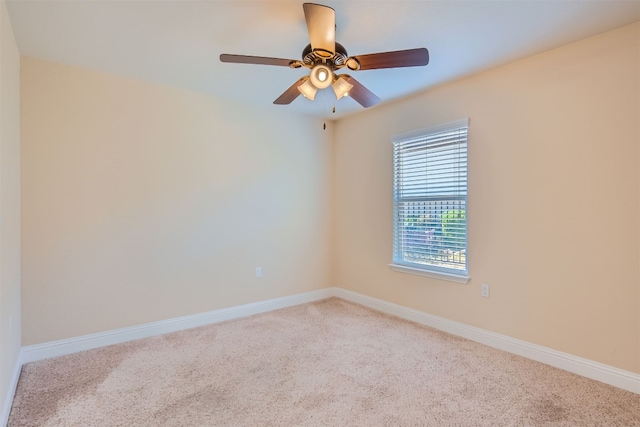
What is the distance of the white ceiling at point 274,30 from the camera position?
6.40 ft

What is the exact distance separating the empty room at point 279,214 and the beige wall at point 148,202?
0.06ft

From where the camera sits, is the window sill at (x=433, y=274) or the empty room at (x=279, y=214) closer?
the empty room at (x=279, y=214)

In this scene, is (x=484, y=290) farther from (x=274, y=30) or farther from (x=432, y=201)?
(x=274, y=30)

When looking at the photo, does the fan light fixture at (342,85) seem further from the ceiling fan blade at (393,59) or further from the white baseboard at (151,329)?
the white baseboard at (151,329)

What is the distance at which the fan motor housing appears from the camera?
1.94 meters

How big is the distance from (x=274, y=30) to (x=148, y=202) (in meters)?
1.98

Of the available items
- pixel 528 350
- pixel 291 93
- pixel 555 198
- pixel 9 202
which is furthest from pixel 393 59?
pixel 9 202

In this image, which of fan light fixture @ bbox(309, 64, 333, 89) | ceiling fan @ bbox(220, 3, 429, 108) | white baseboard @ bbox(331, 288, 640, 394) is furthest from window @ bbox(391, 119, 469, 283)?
fan light fixture @ bbox(309, 64, 333, 89)

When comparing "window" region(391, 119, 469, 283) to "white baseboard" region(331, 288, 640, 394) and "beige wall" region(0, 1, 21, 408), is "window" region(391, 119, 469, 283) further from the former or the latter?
"beige wall" region(0, 1, 21, 408)

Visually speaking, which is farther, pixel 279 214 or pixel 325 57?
pixel 279 214

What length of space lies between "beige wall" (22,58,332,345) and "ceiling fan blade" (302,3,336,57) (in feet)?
6.49

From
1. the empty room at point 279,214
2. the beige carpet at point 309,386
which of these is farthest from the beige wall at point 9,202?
the beige carpet at point 309,386

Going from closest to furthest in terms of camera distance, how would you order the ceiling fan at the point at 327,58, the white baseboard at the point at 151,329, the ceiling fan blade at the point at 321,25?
the ceiling fan blade at the point at 321,25 < the ceiling fan at the point at 327,58 < the white baseboard at the point at 151,329

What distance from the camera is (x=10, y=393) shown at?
2.02m
